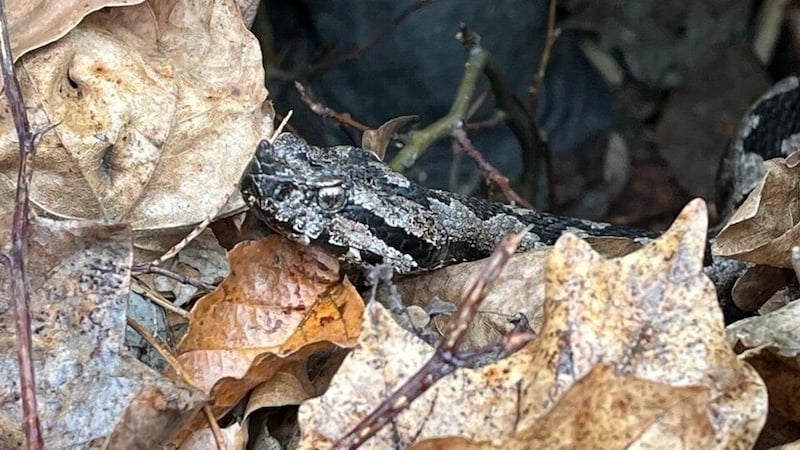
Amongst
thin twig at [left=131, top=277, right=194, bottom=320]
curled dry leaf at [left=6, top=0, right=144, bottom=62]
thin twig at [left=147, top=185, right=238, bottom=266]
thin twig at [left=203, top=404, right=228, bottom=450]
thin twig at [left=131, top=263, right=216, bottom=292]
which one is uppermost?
curled dry leaf at [left=6, top=0, right=144, bottom=62]

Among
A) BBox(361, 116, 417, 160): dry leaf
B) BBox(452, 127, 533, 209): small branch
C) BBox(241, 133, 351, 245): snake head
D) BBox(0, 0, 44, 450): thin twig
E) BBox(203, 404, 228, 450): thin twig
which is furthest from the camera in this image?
BBox(452, 127, 533, 209): small branch

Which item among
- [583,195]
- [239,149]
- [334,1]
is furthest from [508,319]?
[583,195]

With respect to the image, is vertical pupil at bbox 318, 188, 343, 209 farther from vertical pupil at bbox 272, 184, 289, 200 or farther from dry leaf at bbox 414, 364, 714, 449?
dry leaf at bbox 414, 364, 714, 449

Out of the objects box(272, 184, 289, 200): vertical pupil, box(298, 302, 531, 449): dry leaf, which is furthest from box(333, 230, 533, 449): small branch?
box(272, 184, 289, 200): vertical pupil

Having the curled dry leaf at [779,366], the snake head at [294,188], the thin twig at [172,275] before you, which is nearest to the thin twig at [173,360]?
the thin twig at [172,275]

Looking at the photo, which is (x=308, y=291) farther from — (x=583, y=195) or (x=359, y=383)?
(x=583, y=195)

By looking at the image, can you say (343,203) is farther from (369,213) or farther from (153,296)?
(153,296)
